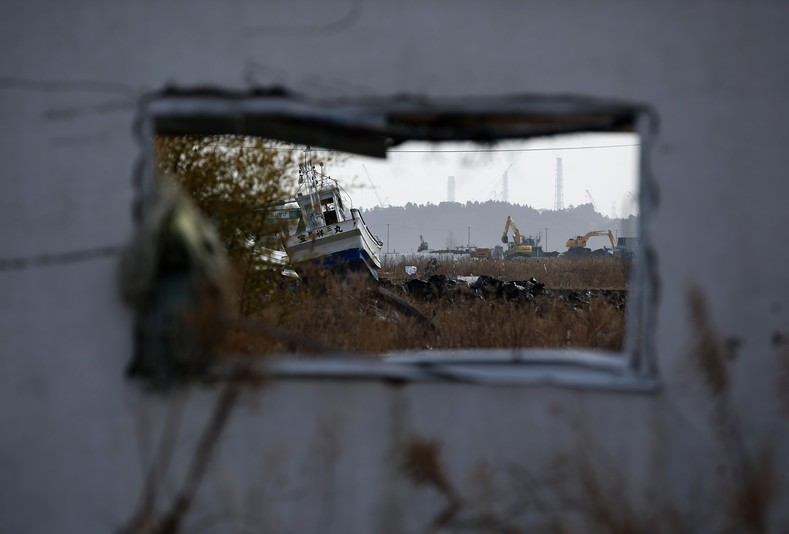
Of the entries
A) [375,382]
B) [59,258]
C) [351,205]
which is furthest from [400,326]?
[59,258]

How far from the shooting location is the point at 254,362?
3738 mm

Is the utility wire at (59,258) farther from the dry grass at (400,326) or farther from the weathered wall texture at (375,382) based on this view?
the dry grass at (400,326)

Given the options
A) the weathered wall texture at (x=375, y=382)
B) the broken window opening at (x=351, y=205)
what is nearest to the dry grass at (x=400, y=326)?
the broken window opening at (x=351, y=205)

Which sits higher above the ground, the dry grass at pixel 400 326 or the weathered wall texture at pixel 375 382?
the weathered wall texture at pixel 375 382

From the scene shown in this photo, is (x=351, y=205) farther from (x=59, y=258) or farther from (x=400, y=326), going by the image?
(x=59, y=258)

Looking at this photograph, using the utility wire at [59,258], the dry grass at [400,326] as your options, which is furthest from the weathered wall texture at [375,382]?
the dry grass at [400,326]

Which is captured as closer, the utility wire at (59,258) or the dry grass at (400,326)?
the utility wire at (59,258)

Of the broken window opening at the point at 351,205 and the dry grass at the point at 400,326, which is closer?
the broken window opening at the point at 351,205

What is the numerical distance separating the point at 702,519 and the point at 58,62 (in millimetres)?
3622

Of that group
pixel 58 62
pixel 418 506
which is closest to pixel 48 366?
pixel 58 62

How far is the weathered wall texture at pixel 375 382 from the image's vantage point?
3.76m

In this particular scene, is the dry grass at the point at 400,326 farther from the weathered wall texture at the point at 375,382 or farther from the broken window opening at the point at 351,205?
the weathered wall texture at the point at 375,382

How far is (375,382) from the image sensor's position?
3.85 meters

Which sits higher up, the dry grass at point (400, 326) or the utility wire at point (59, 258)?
the utility wire at point (59, 258)
